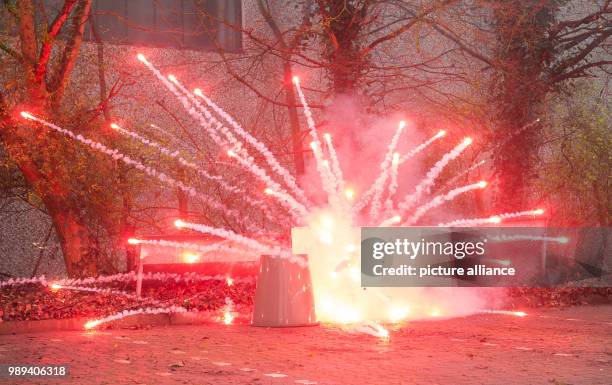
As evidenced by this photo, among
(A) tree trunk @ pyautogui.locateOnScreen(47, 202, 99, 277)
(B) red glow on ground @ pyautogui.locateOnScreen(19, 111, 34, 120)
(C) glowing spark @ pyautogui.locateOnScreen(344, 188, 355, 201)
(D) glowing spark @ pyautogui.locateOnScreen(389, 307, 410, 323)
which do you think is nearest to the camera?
(D) glowing spark @ pyautogui.locateOnScreen(389, 307, 410, 323)

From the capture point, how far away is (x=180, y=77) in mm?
23984

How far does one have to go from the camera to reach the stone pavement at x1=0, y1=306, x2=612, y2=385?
898 cm

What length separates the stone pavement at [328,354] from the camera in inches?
354

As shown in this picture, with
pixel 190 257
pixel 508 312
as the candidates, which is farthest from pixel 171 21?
pixel 508 312

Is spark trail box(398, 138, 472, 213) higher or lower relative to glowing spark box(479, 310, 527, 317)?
higher

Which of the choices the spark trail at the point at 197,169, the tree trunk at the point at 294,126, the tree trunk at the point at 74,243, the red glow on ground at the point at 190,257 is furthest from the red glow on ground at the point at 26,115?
the tree trunk at the point at 294,126

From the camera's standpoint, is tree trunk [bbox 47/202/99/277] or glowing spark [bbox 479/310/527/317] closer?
glowing spark [bbox 479/310/527/317]

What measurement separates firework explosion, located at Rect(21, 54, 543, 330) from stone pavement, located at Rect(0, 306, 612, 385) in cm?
118

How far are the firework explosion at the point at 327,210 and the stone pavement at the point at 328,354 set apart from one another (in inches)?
46.6

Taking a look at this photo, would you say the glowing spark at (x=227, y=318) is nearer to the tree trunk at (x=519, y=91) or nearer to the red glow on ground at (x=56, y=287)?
the red glow on ground at (x=56, y=287)

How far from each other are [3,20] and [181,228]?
6.52 m

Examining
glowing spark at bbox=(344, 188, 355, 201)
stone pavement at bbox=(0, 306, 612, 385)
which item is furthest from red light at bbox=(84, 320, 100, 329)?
glowing spark at bbox=(344, 188, 355, 201)

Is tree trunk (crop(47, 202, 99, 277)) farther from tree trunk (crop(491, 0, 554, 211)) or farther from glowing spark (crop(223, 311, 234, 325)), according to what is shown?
tree trunk (crop(491, 0, 554, 211))

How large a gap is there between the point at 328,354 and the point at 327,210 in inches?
323
